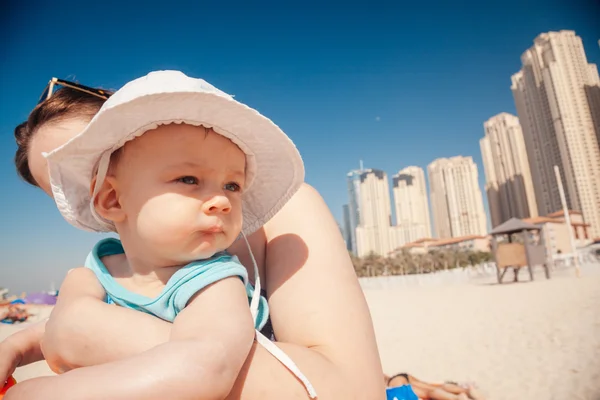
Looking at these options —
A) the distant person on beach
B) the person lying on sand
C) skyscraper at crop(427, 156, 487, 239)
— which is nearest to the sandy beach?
the person lying on sand

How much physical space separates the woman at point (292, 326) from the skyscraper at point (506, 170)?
65.8 meters

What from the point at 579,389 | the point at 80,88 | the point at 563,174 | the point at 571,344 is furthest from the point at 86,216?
the point at 563,174

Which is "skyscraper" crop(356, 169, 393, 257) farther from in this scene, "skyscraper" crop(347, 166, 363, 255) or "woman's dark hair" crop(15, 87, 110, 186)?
"woman's dark hair" crop(15, 87, 110, 186)

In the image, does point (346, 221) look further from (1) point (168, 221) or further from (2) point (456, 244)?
(1) point (168, 221)

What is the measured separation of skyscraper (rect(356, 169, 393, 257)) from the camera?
75.8 metres

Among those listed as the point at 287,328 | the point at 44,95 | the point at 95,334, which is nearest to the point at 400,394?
the point at 287,328

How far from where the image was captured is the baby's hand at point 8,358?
3.50 feet

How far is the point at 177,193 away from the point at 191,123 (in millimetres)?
177

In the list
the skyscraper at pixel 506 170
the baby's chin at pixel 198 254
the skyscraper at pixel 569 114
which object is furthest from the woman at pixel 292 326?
the skyscraper at pixel 506 170

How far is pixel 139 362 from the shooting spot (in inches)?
22.9

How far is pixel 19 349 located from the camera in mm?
1159

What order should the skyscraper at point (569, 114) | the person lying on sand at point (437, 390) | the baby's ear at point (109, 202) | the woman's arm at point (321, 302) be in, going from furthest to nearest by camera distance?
the skyscraper at point (569, 114) → the person lying on sand at point (437, 390) → the baby's ear at point (109, 202) → the woman's arm at point (321, 302)

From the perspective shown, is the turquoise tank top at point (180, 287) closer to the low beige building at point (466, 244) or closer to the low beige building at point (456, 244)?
the low beige building at point (456, 244)

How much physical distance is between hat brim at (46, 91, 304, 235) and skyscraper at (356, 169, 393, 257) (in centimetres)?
7443
